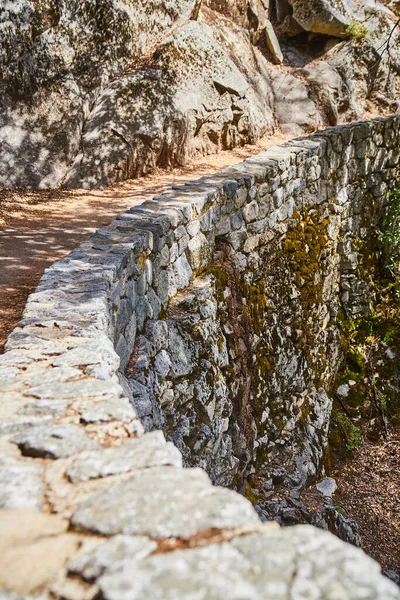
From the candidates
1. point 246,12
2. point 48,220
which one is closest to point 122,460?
point 48,220

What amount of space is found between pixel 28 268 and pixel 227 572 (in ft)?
14.6

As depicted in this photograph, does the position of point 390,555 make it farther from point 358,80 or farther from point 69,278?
point 358,80

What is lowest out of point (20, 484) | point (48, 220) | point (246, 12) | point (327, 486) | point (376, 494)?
point (376, 494)

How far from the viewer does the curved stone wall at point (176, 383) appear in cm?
129

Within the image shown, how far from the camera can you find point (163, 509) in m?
1.50

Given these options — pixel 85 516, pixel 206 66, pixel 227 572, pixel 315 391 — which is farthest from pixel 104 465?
pixel 206 66

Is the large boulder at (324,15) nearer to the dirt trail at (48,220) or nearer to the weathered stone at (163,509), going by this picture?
the dirt trail at (48,220)

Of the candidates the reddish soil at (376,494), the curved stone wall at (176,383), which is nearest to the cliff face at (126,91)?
the curved stone wall at (176,383)

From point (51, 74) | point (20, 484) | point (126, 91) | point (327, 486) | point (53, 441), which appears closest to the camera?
point (20, 484)

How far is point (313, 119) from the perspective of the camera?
43.5 ft

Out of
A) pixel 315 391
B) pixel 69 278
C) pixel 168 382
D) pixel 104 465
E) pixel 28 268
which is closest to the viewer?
pixel 104 465

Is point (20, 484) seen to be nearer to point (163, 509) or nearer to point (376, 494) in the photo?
point (163, 509)

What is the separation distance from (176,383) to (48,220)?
3796 millimetres

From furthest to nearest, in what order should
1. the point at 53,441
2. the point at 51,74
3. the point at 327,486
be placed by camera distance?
the point at 51,74, the point at 327,486, the point at 53,441
